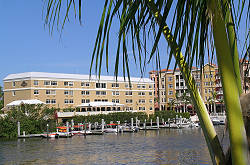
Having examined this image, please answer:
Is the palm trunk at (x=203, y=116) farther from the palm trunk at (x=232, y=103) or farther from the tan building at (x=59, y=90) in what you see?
the tan building at (x=59, y=90)

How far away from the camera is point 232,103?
6.21ft

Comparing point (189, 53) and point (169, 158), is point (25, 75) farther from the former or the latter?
point (189, 53)

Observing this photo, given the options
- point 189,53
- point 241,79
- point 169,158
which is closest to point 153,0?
point 189,53

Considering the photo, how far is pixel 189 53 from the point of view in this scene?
87.7 inches

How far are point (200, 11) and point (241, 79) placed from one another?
1.76 ft

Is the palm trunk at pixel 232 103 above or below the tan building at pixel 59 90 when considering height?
below

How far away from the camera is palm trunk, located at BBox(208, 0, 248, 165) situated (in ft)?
6.16

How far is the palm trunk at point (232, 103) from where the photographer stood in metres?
1.88

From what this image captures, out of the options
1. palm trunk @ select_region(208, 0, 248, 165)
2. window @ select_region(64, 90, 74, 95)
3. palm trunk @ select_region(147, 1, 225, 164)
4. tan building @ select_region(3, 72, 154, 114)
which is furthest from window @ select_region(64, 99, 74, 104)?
palm trunk @ select_region(208, 0, 248, 165)

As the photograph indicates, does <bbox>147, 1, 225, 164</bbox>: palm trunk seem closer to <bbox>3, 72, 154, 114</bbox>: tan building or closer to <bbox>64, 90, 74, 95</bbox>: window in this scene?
<bbox>3, 72, 154, 114</bbox>: tan building

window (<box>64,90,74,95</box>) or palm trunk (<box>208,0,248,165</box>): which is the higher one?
window (<box>64,90,74,95</box>)

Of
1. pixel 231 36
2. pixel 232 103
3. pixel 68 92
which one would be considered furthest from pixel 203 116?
pixel 68 92

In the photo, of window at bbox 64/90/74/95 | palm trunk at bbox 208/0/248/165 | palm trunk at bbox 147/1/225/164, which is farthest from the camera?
window at bbox 64/90/74/95

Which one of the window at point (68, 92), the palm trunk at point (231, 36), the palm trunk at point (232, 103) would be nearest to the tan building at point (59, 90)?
the window at point (68, 92)
